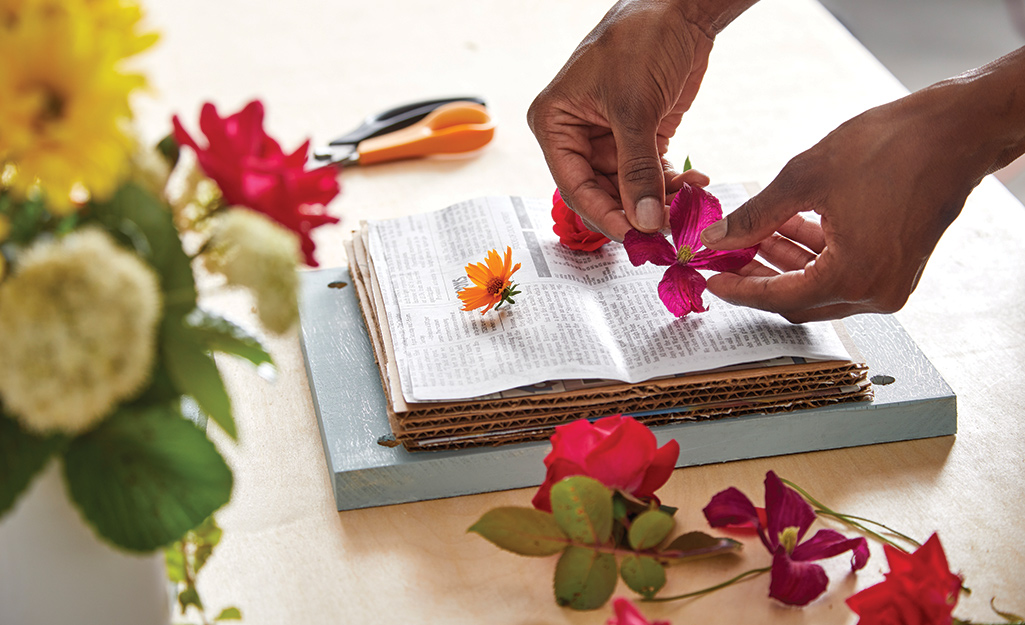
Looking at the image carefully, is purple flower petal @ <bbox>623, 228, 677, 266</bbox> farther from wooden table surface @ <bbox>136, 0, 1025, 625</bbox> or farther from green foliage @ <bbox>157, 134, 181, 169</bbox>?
green foliage @ <bbox>157, 134, 181, 169</bbox>

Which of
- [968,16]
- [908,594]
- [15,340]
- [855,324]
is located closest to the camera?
[15,340]

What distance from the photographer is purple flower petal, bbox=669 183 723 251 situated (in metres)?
0.76

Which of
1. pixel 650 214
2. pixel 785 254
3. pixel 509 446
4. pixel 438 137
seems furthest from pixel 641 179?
pixel 438 137

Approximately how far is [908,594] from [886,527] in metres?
0.14

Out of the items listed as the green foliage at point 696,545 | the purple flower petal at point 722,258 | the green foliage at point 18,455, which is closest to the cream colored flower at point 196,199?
the green foliage at point 18,455

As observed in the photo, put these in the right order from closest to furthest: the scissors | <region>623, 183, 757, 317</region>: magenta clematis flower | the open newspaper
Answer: the open newspaper → <region>623, 183, 757, 317</region>: magenta clematis flower → the scissors

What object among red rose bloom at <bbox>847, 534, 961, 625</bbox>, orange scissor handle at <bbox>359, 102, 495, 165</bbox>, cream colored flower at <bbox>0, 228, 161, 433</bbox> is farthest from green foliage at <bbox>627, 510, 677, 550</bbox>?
orange scissor handle at <bbox>359, 102, 495, 165</bbox>

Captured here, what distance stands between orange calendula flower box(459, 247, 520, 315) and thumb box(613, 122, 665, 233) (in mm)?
122

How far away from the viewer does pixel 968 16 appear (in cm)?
300

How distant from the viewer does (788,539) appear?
1.91ft

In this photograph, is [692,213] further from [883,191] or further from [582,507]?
[582,507]

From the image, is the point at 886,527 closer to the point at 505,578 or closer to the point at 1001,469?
the point at 1001,469

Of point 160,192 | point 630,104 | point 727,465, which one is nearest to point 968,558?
point 727,465

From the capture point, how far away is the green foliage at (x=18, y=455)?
37 cm
